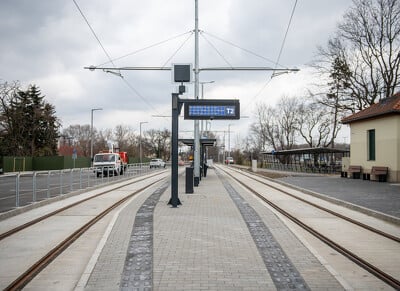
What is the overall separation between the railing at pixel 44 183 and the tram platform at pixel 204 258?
4.62 meters

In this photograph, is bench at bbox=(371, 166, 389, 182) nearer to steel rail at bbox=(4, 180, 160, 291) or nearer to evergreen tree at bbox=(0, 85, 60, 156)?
steel rail at bbox=(4, 180, 160, 291)

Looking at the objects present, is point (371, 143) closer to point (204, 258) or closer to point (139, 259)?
point (204, 258)

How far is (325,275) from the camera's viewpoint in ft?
19.0

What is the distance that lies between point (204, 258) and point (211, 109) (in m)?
7.15

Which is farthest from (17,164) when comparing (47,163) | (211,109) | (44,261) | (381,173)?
(44,261)

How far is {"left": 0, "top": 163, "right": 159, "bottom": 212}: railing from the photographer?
44.7 ft

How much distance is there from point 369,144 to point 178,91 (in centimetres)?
1989

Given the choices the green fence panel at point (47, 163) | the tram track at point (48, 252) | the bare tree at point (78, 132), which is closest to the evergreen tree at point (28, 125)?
the green fence panel at point (47, 163)

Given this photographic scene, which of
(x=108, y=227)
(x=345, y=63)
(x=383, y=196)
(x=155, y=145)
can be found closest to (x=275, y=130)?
(x=345, y=63)

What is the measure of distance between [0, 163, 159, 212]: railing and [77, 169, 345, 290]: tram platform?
4.62 m

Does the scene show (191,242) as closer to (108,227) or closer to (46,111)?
(108,227)

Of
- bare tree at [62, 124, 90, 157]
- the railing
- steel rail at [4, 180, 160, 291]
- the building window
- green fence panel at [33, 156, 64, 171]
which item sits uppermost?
bare tree at [62, 124, 90, 157]

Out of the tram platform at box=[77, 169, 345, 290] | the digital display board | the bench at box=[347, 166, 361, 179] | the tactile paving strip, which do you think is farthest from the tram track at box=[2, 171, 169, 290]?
the bench at box=[347, 166, 361, 179]

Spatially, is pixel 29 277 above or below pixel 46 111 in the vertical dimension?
below
